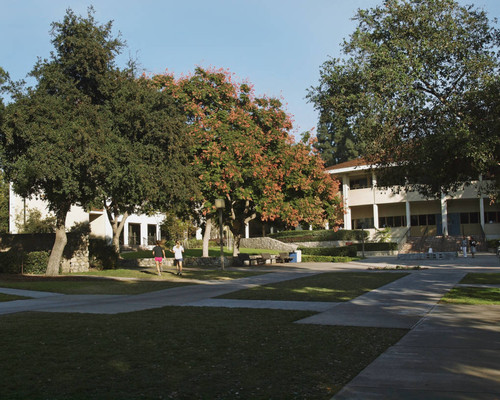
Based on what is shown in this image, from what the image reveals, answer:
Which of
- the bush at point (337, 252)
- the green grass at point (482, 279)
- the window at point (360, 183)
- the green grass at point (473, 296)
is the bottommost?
the green grass at point (482, 279)

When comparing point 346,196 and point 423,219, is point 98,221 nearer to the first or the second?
point 346,196

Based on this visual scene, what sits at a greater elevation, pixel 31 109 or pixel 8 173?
pixel 31 109

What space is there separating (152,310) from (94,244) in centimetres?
1657

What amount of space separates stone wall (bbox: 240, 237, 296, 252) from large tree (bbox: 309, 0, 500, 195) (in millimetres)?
32880

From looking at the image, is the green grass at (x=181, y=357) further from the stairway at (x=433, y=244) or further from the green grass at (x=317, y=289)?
the stairway at (x=433, y=244)

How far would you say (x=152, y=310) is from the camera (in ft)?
36.7

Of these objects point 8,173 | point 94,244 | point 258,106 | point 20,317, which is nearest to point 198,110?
point 258,106

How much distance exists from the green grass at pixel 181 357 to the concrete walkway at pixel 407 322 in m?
0.36

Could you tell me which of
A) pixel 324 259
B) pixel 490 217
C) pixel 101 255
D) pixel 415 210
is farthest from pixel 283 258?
pixel 490 217

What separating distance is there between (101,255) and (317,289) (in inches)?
598

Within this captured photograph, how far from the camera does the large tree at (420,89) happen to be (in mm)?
13258

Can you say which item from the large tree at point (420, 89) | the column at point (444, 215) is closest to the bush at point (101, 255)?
the large tree at point (420, 89)

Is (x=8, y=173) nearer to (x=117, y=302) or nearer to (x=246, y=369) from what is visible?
(x=117, y=302)

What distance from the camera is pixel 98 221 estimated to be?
4838 centimetres
